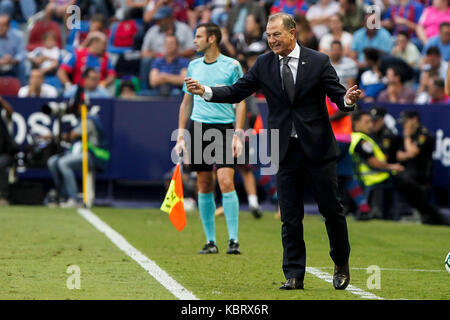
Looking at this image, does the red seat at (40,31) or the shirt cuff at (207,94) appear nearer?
the shirt cuff at (207,94)

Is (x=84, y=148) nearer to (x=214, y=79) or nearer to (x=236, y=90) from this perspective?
(x=214, y=79)

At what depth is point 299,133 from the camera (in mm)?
7828

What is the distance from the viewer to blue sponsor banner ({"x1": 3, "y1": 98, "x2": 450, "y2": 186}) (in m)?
17.1

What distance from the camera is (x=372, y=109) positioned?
1645 centimetres

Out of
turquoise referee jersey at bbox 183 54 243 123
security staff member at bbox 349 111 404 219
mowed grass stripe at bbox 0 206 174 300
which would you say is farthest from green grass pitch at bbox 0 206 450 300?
turquoise referee jersey at bbox 183 54 243 123

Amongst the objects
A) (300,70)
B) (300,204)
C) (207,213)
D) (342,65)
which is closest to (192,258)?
(207,213)

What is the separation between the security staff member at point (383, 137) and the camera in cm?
1636

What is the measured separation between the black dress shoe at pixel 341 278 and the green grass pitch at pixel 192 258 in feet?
0.27

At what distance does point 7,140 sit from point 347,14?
7.62m

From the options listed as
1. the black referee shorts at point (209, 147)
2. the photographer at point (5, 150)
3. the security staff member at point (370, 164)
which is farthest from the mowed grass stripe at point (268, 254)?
the photographer at point (5, 150)

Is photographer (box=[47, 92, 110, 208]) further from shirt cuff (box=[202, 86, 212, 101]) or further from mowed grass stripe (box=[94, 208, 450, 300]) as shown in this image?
shirt cuff (box=[202, 86, 212, 101])

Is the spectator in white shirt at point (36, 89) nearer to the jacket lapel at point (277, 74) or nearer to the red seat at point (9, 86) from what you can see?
the red seat at point (9, 86)

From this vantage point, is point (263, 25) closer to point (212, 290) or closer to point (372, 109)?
point (372, 109)
